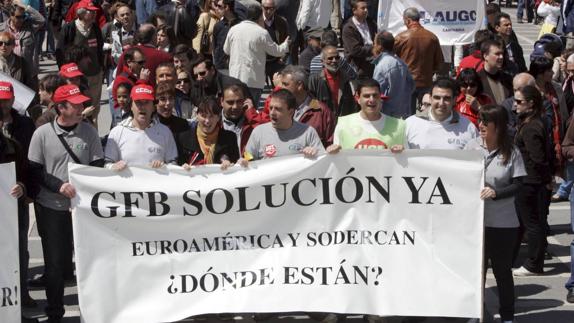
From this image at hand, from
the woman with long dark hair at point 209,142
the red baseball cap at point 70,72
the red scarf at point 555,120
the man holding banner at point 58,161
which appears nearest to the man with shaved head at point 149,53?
the red baseball cap at point 70,72

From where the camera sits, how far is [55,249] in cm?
847

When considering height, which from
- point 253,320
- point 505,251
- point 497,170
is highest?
point 497,170

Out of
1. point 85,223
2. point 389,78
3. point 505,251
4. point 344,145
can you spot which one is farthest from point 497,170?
point 389,78

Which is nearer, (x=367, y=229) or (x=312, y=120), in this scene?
(x=367, y=229)

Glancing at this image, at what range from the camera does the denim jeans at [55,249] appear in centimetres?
846

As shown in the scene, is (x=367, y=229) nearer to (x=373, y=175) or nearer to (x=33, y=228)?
(x=373, y=175)

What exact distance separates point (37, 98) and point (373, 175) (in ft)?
20.3

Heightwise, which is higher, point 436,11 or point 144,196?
point 436,11

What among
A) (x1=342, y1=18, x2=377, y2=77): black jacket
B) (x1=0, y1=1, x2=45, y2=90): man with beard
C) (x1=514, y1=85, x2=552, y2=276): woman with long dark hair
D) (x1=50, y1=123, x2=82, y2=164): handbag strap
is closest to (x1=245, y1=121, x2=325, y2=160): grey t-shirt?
(x1=50, y1=123, x2=82, y2=164): handbag strap

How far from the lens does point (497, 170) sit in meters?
8.41

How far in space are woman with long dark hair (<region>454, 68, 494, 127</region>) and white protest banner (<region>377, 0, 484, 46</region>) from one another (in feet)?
13.6

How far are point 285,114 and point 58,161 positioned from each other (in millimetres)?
1655

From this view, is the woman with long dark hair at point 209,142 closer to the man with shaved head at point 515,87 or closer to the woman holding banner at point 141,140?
the woman holding banner at point 141,140

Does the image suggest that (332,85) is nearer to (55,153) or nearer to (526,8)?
(55,153)
